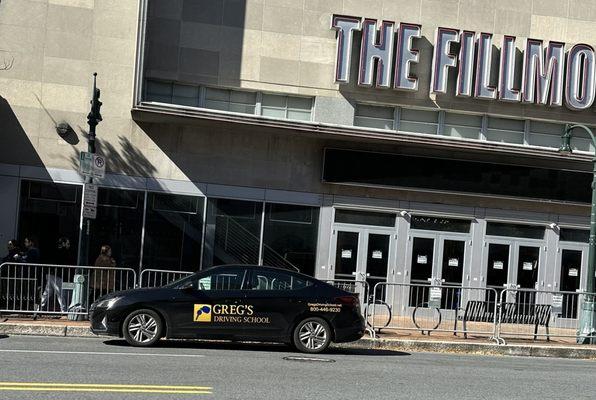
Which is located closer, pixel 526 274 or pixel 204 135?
pixel 204 135

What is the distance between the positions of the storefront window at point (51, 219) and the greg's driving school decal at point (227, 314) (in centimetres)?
841

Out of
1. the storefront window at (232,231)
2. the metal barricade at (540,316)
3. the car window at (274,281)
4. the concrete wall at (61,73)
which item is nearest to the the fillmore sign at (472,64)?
the storefront window at (232,231)

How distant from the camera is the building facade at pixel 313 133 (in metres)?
21.1

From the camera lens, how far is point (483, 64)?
878 inches

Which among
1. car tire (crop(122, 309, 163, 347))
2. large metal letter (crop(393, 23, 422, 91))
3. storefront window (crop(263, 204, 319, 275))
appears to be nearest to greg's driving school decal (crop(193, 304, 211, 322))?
car tire (crop(122, 309, 163, 347))

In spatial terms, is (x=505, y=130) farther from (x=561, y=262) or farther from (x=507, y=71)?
(x=561, y=262)

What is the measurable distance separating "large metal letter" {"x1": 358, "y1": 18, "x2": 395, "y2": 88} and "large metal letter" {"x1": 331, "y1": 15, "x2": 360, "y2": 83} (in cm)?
33

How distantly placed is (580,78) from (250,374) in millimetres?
15643

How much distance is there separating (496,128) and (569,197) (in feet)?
9.30

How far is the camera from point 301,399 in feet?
29.9

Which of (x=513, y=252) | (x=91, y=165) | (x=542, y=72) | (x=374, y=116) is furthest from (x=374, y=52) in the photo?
(x=91, y=165)

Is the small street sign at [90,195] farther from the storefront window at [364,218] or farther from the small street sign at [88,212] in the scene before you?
the storefront window at [364,218]

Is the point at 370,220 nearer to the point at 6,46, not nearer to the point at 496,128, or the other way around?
the point at 496,128

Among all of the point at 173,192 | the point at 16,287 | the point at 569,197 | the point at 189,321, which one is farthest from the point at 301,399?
the point at 569,197
